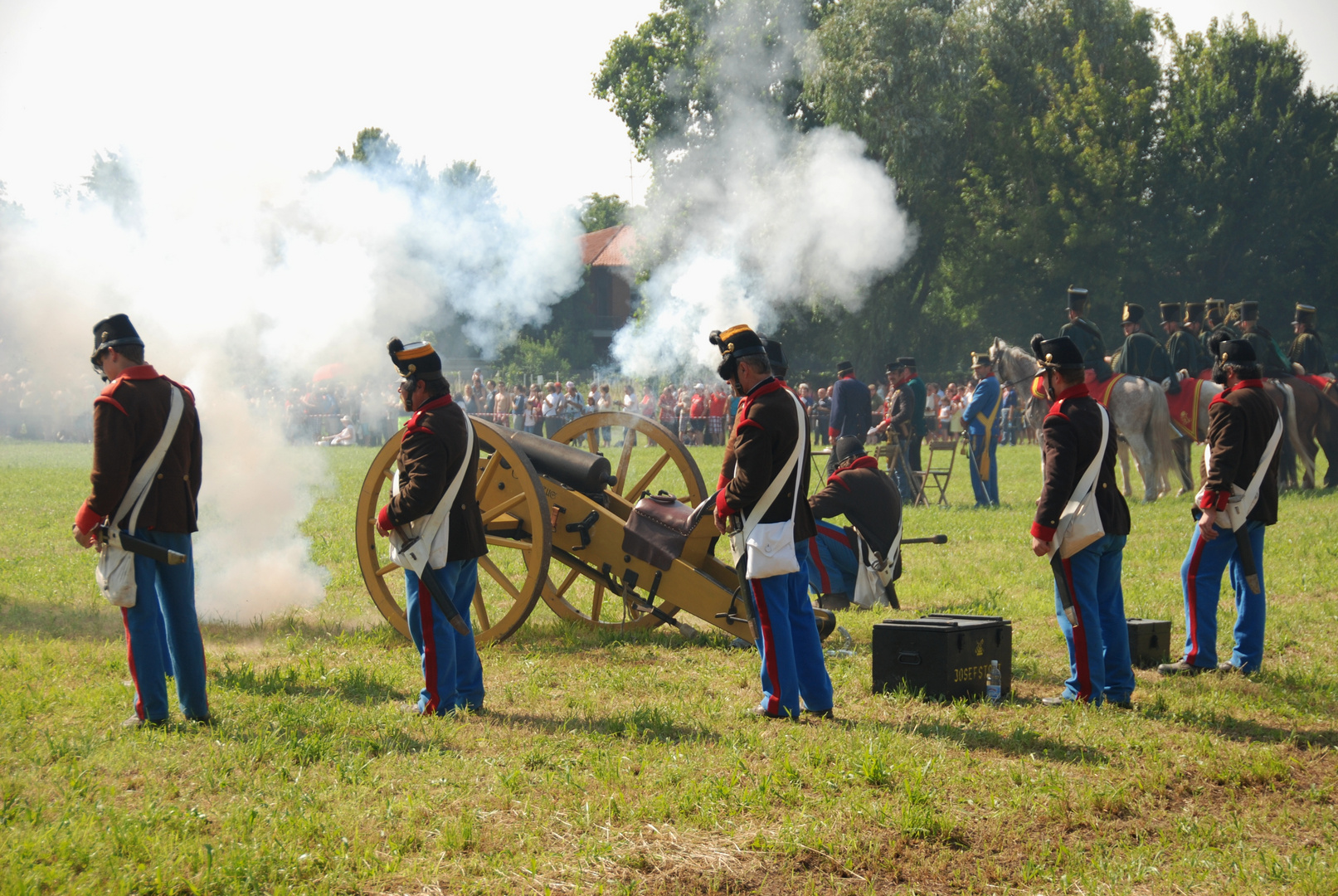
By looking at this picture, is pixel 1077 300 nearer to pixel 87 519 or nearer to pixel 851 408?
pixel 851 408

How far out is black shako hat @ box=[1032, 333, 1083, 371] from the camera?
522 centimetres

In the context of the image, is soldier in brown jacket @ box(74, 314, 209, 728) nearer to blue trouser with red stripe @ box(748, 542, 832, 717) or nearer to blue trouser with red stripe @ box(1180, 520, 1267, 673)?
blue trouser with red stripe @ box(748, 542, 832, 717)

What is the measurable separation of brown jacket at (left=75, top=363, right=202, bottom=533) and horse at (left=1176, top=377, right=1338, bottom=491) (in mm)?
11385

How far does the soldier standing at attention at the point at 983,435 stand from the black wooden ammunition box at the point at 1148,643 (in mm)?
6898

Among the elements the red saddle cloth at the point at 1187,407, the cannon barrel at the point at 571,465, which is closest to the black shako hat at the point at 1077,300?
the red saddle cloth at the point at 1187,407

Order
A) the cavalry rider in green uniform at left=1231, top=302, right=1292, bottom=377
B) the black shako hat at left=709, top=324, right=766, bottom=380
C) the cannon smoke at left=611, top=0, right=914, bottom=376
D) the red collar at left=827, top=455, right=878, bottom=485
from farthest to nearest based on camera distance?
the cannon smoke at left=611, top=0, right=914, bottom=376 → the cavalry rider in green uniform at left=1231, top=302, right=1292, bottom=377 → the red collar at left=827, top=455, right=878, bottom=485 → the black shako hat at left=709, top=324, right=766, bottom=380

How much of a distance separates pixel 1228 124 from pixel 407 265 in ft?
89.1

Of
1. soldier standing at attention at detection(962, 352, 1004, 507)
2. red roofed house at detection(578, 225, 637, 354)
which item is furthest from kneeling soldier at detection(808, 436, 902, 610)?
red roofed house at detection(578, 225, 637, 354)

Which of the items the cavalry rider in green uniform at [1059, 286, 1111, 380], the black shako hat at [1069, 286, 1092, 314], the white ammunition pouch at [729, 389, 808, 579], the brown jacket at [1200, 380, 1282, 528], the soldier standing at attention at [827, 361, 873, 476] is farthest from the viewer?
the black shako hat at [1069, 286, 1092, 314]

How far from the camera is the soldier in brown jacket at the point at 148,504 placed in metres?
4.70

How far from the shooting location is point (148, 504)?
480 cm

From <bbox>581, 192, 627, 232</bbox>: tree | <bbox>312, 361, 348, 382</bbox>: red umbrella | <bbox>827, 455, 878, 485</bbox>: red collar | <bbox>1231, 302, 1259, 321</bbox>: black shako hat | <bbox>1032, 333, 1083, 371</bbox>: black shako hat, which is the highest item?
<bbox>581, 192, 627, 232</bbox>: tree

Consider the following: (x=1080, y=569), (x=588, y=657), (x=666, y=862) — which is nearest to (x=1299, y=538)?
(x=1080, y=569)

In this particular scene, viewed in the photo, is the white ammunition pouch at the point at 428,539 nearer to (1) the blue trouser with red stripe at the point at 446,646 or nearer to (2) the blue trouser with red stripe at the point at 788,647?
(1) the blue trouser with red stripe at the point at 446,646
